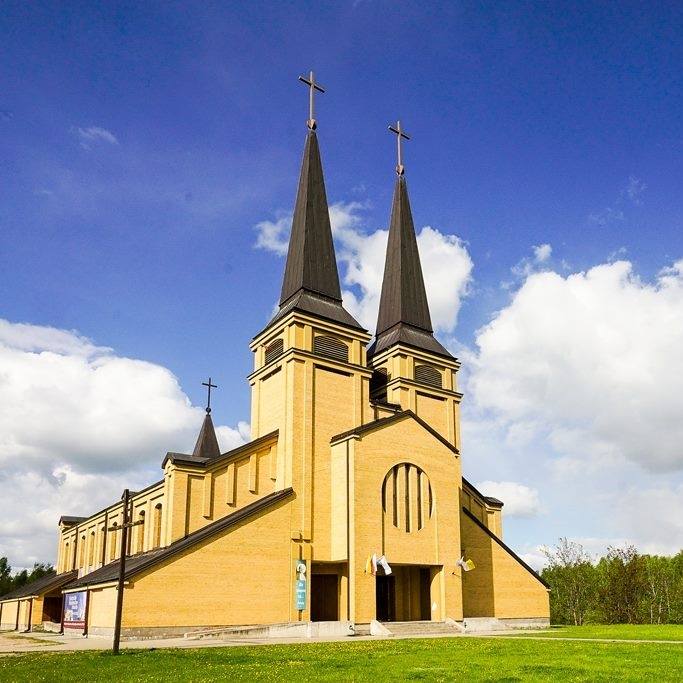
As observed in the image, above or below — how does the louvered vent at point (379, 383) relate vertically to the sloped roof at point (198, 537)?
above

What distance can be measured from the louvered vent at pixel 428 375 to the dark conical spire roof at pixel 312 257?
6136 millimetres

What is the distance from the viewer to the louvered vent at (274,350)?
3866 cm

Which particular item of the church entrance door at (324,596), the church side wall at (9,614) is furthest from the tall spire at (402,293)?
the church side wall at (9,614)

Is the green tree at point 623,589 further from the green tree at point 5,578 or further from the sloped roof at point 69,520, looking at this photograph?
the green tree at point 5,578

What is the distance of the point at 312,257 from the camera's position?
41906 mm

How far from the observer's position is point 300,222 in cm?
4291

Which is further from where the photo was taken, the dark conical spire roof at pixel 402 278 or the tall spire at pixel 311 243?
the dark conical spire roof at pixel 402 278

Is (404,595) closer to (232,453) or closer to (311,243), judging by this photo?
(232,453)

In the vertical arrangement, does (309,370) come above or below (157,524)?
above

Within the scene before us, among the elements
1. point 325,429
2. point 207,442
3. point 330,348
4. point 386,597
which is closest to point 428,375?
point 330,348

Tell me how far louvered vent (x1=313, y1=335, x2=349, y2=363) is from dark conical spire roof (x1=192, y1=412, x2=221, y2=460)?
16891 millimetres

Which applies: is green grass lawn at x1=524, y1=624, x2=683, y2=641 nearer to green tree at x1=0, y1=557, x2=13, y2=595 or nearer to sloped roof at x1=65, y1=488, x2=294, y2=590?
sloped roof at x1=65, y1=488, x2=294, y2=590

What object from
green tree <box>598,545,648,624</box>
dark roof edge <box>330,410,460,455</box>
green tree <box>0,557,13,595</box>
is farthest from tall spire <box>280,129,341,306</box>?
green tree <box>0,557,13,595</box>

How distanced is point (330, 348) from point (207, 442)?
58.3ft
